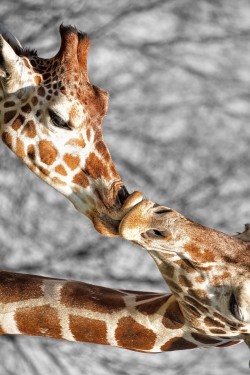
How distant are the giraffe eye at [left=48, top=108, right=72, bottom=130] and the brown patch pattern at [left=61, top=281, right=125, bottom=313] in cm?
73

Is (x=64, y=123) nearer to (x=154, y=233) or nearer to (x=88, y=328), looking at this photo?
(x=154, y=233)

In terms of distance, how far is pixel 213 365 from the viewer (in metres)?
5.95

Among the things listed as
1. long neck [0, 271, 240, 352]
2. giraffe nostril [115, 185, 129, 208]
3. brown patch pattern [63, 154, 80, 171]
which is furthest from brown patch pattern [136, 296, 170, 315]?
brown patch pattern [63, 154, 80, 171]

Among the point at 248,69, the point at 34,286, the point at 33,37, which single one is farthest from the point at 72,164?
the point at 248,69

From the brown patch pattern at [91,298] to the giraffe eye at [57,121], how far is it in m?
0.73

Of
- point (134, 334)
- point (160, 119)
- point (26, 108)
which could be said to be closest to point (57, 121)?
point (26, 108)

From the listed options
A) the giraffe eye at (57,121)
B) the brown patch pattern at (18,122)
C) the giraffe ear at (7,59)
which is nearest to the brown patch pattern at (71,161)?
the giraffe eye at (57,121)

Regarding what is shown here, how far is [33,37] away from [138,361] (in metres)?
2.32

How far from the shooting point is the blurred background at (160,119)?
18.4ft

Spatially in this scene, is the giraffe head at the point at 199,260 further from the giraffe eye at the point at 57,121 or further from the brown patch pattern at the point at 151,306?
the giraffe eye at the point at 57,121

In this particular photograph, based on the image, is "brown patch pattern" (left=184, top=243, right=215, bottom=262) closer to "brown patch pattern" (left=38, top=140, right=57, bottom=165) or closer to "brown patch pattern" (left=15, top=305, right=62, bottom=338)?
"brown patch pattern" (left=38, top=140, right=57, bottom=165)

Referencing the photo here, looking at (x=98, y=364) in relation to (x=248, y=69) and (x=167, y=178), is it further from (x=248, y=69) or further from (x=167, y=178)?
(x=248, y=69)

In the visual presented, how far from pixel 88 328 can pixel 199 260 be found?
0.66 m

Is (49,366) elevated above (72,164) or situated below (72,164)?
above
